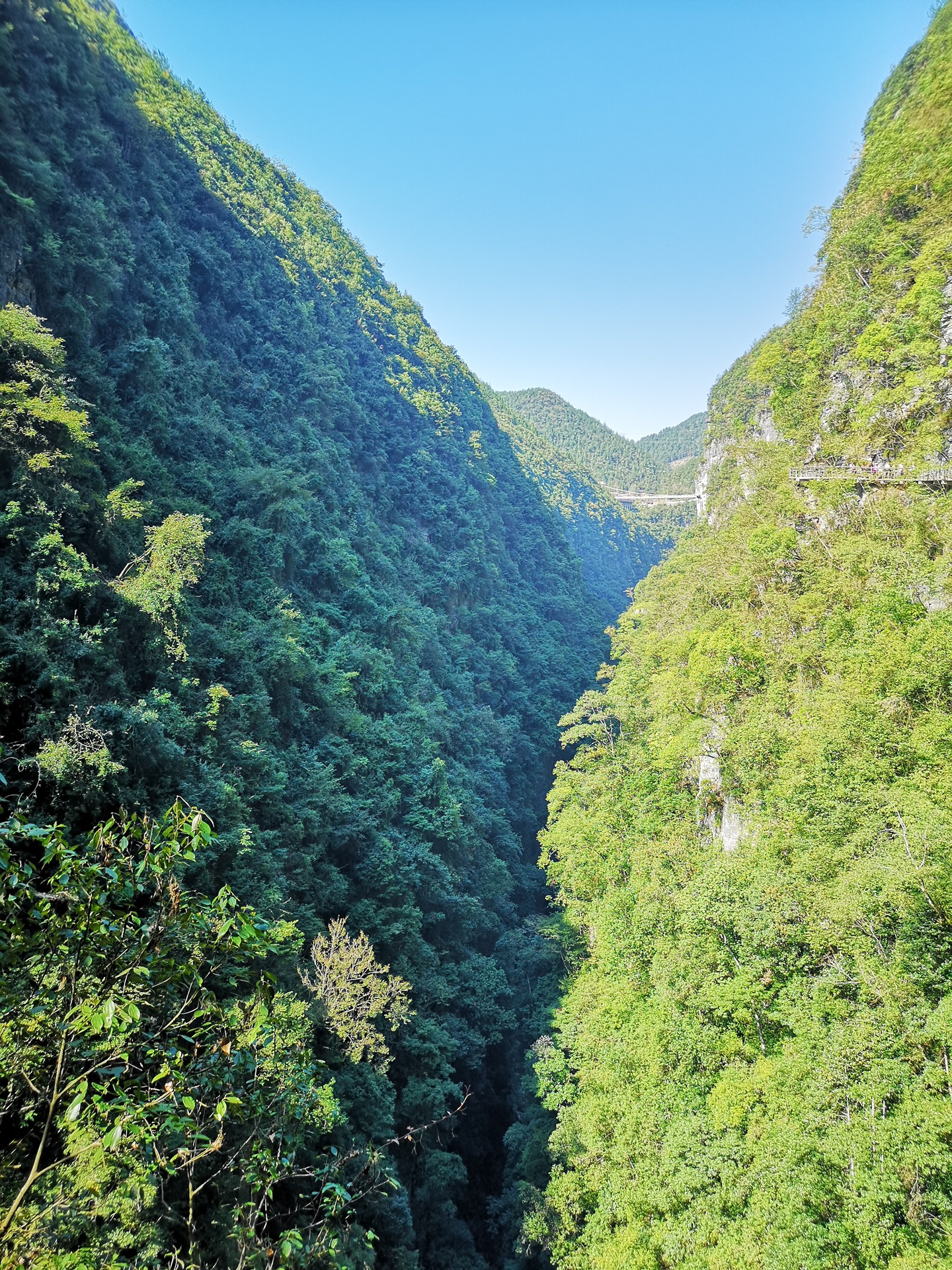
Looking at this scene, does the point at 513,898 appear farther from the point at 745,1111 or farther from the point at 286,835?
the point at 745,1111

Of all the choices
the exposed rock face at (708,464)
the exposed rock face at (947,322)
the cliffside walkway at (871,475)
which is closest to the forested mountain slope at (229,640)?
the cliffside walkway at (871,475)

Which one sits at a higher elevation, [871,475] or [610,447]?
[610,447]

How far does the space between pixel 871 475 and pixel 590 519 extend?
76.9 metres

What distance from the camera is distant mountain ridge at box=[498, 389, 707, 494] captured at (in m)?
133

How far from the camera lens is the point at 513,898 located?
99.2 ft

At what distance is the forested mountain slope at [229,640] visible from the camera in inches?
492

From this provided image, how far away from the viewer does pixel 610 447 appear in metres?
144

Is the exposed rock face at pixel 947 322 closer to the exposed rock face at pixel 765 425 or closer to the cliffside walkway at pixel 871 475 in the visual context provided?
the cliffside walkway at pixel 871 475

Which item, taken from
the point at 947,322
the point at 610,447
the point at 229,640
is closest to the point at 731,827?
the point at 229,640

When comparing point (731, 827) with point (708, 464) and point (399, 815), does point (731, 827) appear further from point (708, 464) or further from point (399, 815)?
point (708, 464)

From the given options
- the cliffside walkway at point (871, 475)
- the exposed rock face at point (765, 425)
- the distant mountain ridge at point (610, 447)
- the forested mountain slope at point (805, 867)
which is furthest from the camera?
the distant mountain ridge at point (610, 447)

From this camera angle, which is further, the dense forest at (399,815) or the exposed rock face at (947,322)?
the exposed rock face at (947,322)

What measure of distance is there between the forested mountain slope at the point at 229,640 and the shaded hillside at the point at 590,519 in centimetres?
4554

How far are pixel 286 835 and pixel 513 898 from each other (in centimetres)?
1616
